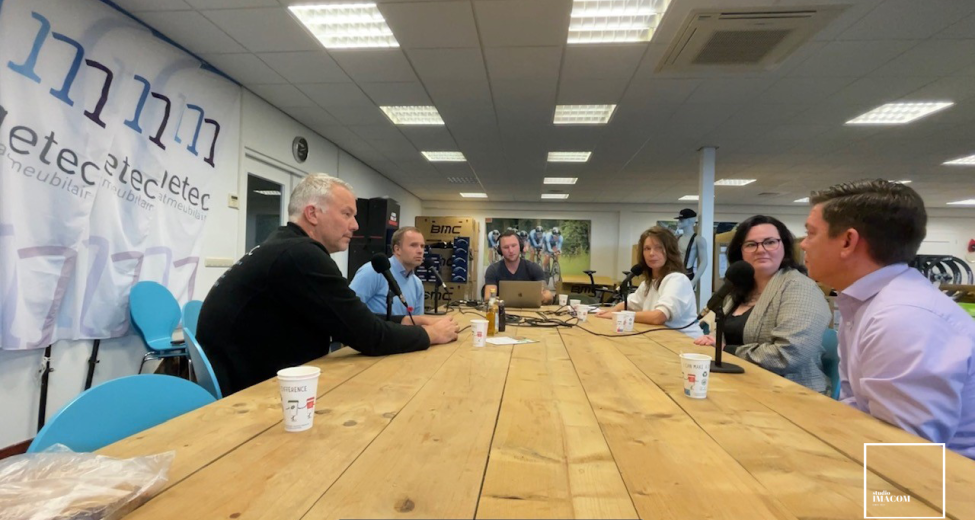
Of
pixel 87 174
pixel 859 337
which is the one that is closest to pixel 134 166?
pixel 87 174

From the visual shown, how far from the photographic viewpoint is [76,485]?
21.5 inches

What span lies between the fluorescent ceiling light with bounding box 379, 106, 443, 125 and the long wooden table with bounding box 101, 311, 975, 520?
366 centimetres

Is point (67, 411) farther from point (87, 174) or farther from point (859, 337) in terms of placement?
point (87, 174)

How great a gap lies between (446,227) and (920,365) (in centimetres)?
883

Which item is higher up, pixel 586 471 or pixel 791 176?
pixel 791 176

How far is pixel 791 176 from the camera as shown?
6766 mm

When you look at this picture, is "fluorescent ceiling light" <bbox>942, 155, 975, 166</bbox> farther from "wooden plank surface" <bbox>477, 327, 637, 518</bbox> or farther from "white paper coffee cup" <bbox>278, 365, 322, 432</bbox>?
"white paper coffee cup" <bbox>278, 365, 322, 432</bbox>

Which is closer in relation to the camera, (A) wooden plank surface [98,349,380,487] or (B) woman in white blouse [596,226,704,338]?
(A) wooden plank surface [98,349,380,487]

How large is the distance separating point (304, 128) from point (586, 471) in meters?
5.12

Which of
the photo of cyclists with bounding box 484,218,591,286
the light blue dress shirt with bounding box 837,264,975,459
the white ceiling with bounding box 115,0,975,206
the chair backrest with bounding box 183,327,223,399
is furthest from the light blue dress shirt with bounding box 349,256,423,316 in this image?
the photo of cyclists with bounding box 484,218,591,286

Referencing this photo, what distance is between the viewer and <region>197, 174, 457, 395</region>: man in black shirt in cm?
141

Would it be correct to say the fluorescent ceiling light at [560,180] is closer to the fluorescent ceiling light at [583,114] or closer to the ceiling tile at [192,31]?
the fluorescent ceiling light at [583,114]

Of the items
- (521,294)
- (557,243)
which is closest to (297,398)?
(521,294)

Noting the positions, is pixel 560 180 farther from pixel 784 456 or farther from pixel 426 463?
pixel 426 463
